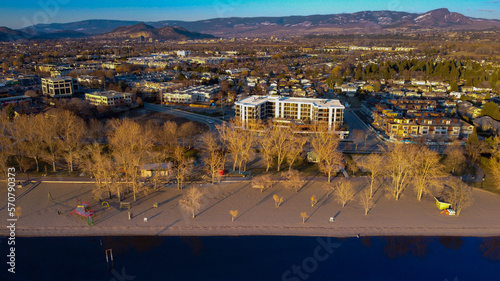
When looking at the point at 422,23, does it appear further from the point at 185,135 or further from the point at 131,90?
the point at 185,135

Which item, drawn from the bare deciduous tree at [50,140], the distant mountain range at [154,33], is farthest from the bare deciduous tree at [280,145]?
the distant mountain range at [154,33]

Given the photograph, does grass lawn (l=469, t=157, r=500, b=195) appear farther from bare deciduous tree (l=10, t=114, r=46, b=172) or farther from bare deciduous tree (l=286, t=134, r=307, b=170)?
bare deciduous tree (l=10, t=114, r=46, b=172)

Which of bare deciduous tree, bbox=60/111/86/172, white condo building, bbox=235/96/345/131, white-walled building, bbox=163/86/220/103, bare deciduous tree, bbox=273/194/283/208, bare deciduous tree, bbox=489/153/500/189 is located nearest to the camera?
bare deciduous tree, bbox=273/194/283/208

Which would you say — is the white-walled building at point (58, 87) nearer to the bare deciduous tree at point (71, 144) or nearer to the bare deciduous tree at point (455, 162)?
the bare deciduous tree at point (71, 144)

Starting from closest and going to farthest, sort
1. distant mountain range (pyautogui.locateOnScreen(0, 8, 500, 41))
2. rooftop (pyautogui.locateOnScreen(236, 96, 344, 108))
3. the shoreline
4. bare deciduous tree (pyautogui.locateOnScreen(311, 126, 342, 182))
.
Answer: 1. the shoreline
2. bare deciduous tree (pyautogui.locateOnScreen(311, 126, 342, 182))
3. rooftop (pyautogui.locateOnScreen(236, 96, 344, 108))
4. distant mountain range (pyautogui.locateOnScreen(0, 8, 500, 41))

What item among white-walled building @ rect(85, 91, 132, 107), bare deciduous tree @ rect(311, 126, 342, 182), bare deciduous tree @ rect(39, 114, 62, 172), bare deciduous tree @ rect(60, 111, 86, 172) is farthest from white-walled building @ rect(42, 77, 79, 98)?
bare deciduous tree @ rect(311, 126, 342, 182)

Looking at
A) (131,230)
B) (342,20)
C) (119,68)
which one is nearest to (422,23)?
(342,20)

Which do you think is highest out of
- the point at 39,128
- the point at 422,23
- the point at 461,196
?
the point at 422,23
